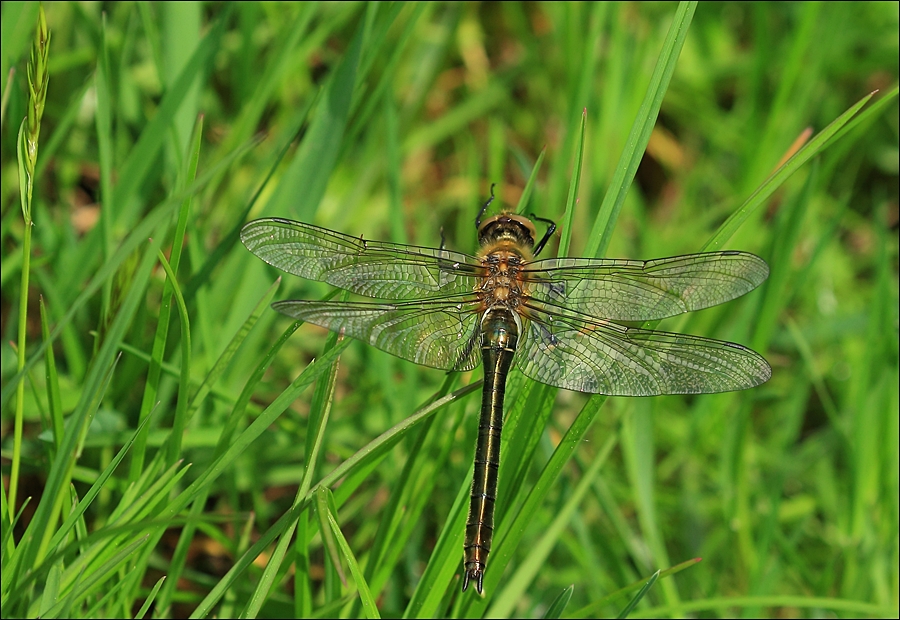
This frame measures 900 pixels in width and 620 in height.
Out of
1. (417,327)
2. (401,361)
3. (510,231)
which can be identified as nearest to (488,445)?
(417,327)

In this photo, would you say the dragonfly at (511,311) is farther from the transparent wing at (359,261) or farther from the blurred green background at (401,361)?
the blurred green background at (401,361)

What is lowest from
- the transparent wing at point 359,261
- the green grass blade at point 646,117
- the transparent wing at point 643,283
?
the transparent wing at point 359,261

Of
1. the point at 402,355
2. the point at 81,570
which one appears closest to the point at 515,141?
the point at 402,355

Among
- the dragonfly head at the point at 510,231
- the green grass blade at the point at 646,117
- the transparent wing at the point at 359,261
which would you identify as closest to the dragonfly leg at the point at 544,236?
the dragonfly head at the point at 510,231

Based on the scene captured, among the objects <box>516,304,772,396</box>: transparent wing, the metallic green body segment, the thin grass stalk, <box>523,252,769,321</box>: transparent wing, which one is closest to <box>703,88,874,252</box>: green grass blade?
<box>523,252,769,321</box>: transparent wing

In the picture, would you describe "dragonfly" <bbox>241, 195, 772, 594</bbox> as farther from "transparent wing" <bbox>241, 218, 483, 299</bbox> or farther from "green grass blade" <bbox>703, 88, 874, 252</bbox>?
"green grass blade" <bbox>703, 88, 874, 252</bbox>

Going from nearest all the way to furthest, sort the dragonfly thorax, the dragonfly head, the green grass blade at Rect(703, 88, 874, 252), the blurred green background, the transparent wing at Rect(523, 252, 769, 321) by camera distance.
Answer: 1. the green grass blade at Rect(703, 88, 874, 252)
2. the blurred green background
3. the transparent wing at Rect(523, 252, 769, 321)
4. the dragonfly thorax
5. the dragonfly head
